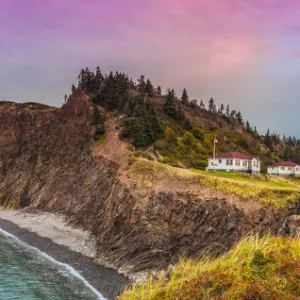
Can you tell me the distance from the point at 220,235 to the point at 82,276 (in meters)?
14.9

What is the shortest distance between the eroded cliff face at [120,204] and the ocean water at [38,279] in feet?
17.0

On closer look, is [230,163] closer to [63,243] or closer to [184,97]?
[63,243]

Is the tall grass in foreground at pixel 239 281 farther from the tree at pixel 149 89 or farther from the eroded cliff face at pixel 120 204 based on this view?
the tree at pixel 149 89

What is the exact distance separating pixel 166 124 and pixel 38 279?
171 ft

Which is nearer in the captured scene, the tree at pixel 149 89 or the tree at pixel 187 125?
the tree at pixel 187 125

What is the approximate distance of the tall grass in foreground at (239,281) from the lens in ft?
33.8

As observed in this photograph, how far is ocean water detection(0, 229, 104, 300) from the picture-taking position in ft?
99.1

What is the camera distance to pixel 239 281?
35.8ft

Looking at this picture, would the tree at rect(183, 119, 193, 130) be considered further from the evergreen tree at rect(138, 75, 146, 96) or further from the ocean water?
the ocean water

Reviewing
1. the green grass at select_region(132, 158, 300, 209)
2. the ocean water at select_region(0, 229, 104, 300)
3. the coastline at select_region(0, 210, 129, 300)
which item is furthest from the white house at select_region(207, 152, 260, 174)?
the ocean water at select_region(0, 229, 104, 300)

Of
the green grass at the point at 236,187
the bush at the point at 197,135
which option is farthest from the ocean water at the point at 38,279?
the bush at the point at 197,135

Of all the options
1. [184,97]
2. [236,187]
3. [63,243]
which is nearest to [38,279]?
[63,243]

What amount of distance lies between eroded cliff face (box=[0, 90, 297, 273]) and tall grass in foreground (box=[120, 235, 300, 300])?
76.6 ft

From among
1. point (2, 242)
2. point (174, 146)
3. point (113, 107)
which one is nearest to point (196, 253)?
point (2, 242)
